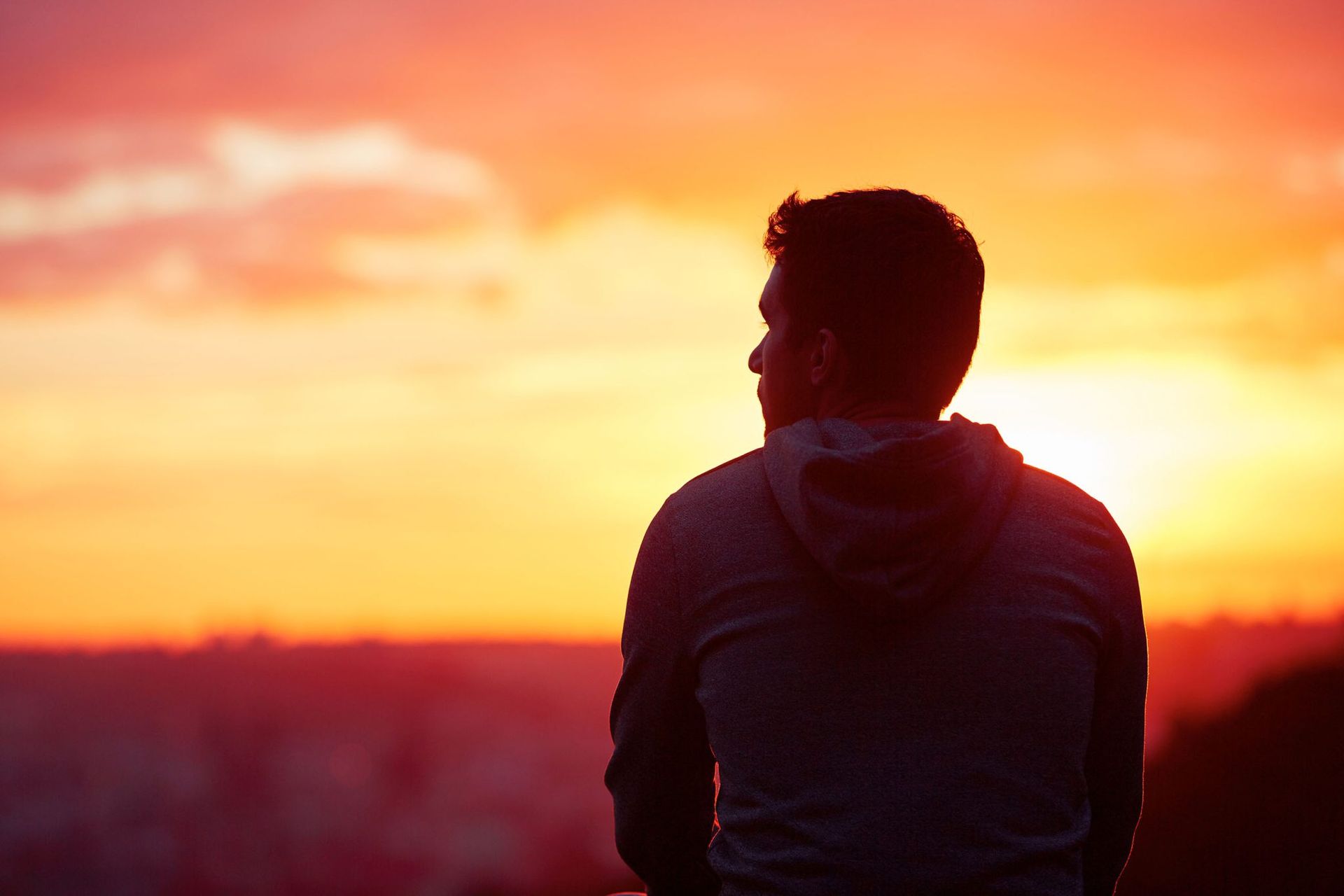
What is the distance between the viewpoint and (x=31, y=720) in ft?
242

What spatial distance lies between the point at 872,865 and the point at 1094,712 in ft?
1.95

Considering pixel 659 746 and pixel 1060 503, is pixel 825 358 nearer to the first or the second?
pixel 1060 503

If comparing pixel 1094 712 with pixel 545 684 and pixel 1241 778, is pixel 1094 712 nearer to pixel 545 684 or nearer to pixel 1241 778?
pixel 1241 778

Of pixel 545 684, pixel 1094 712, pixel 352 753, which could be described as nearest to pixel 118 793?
pixel 352 753

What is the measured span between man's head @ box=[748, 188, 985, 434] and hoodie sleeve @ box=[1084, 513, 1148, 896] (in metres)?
0.39

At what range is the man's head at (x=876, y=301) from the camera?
6.66ft

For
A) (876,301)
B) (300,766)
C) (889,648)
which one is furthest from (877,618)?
(300,766)

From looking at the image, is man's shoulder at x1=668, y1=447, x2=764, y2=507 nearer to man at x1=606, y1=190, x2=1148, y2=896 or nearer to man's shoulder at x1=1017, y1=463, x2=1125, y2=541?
man at x1=606, y1=190, x2=1148, y2=896

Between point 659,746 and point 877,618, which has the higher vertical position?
point 877,618

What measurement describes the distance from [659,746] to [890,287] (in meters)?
0.84

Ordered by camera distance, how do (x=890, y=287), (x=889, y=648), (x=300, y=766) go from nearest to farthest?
(x=889, y=648) < (x=890, y=287) < (x=300, y=766)

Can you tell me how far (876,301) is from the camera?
2041mm

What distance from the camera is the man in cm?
185

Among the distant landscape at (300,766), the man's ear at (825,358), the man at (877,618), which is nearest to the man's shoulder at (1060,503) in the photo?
the man at (877,618)
